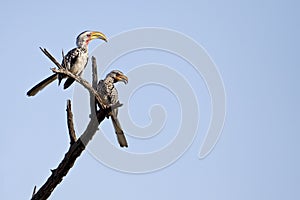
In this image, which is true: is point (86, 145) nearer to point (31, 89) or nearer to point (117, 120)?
point (117, 120)

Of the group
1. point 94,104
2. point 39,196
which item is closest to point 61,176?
point 39,196

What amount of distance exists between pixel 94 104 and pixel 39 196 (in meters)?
1.21

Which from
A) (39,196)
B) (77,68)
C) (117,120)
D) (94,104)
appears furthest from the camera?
(77,68)

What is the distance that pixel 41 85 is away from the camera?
7.06m

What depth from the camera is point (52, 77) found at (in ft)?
23.4

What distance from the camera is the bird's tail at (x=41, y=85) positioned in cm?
694

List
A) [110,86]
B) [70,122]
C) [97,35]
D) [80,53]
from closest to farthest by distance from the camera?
[70,122]
[110,86]
[97,35]
[80,53]

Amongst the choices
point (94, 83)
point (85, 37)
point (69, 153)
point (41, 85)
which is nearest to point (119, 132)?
point (94, 83)

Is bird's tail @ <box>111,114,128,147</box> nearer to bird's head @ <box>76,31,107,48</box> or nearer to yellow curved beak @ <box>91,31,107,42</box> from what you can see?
yellow curved beak @ <box>91,31,107,42</box>

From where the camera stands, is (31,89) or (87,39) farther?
(87,39)

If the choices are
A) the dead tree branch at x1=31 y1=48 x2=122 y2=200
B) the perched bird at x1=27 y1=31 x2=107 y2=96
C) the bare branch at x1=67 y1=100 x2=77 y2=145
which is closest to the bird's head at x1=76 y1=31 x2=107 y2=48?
the perched bird at x1=27 y1=31 x2=107 y2=96

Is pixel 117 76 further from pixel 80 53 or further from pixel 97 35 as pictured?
pixel 80 53

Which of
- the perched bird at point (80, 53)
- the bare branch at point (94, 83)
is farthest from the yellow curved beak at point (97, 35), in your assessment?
the bare branch at point (94, 83)

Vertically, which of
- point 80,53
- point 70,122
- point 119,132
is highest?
point 80,53
